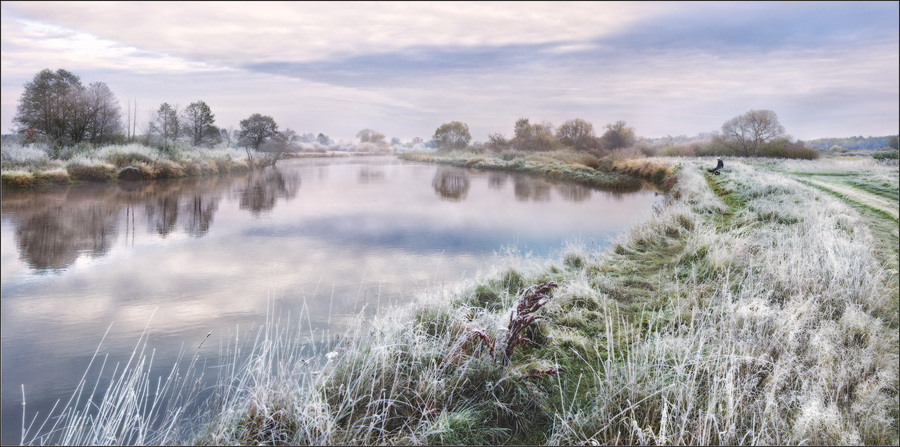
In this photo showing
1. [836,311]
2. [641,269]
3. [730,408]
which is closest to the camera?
[730,408]

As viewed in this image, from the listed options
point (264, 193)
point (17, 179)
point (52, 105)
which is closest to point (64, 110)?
point (52, 105)

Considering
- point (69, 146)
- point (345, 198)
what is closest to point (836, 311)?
point (345, 198)

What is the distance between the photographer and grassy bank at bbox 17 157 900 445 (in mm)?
2438

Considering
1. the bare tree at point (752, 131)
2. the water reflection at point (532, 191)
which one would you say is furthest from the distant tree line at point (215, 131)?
the water reflection at point (532, 191)

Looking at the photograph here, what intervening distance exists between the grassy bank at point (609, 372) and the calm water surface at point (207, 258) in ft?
2.57

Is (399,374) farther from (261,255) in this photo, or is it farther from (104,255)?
(104,255)

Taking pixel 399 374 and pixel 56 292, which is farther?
pixel 56 292

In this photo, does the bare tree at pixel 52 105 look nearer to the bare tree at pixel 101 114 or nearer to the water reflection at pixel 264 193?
the bare tree at pixel 101 114

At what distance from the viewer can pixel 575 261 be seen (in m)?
6.93

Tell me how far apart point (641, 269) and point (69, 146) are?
18851 mm

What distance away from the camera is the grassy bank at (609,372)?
2.44m

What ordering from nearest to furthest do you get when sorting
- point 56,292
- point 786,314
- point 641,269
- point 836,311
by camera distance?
1. point 786,314
2. point 836,311
3. point 56,292
4. point 641,269

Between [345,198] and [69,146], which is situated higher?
[69,146]

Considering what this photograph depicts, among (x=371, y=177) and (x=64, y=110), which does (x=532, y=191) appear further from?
(x=64, y=110)
